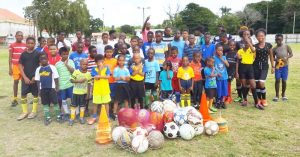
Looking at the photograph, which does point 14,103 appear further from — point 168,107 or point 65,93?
point 168,107

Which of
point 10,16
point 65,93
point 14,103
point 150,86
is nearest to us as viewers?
point 65,93

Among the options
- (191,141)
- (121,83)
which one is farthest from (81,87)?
(191,141)

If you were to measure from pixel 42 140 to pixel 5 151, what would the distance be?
714 millimetres

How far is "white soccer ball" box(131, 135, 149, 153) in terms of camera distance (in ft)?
16.9

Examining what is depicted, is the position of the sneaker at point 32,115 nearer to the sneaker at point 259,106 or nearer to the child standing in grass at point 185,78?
the child standing in grass at point 185,78

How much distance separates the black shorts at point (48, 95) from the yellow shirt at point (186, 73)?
3.04 metres

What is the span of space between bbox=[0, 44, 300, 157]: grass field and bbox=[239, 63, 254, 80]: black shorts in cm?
95

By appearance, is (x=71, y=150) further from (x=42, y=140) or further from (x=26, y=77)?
(x=26, y=77)

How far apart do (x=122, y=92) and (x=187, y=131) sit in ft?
6.64

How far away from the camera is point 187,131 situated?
579cm

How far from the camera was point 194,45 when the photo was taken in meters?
8.31

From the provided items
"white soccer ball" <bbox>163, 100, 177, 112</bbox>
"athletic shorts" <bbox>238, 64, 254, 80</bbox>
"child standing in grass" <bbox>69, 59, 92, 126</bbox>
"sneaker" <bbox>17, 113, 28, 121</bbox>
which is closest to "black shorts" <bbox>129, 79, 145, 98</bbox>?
"white soccer ball" <bbox>163, 100, 177, 112</bbox>

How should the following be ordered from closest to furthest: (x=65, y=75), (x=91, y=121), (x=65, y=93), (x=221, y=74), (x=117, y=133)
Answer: (x=117, y=133), (x=91, y=121), (x=65, y=75), (x=65, y=93), (x=221, y=74)

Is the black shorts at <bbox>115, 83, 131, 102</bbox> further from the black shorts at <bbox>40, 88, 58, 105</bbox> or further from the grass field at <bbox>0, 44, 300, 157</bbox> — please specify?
the black shorts at <bbox>40, 88, 58, 105</bbox>
